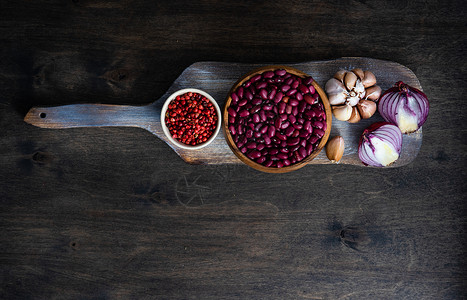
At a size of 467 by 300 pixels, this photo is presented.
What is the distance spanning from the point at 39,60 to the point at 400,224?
163 centimetres

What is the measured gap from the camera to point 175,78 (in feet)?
4.33

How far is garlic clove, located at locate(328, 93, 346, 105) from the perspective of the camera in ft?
3.84

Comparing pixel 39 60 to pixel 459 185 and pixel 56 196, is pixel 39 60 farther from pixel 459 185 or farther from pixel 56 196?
pixel 459 185

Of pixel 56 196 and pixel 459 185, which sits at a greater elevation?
pixel 459 185

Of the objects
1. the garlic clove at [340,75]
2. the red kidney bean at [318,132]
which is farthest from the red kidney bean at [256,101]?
the garlic clove at [340,75]

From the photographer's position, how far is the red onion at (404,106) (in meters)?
1.17

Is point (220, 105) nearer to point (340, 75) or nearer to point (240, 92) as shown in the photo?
point (240, 92)

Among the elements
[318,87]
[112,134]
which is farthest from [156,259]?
[318,87]

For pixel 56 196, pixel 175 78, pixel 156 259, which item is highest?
pixel 175 78

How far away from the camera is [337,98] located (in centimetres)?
118

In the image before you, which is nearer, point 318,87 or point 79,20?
point 318,87

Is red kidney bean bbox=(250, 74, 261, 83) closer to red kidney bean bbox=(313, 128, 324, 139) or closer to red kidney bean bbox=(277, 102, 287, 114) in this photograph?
red kidney bean bbox=(277, 102, 287, 114)

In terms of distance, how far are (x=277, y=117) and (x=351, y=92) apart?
29 cm

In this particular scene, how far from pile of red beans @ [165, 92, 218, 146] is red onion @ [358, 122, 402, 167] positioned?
0.56 metres
